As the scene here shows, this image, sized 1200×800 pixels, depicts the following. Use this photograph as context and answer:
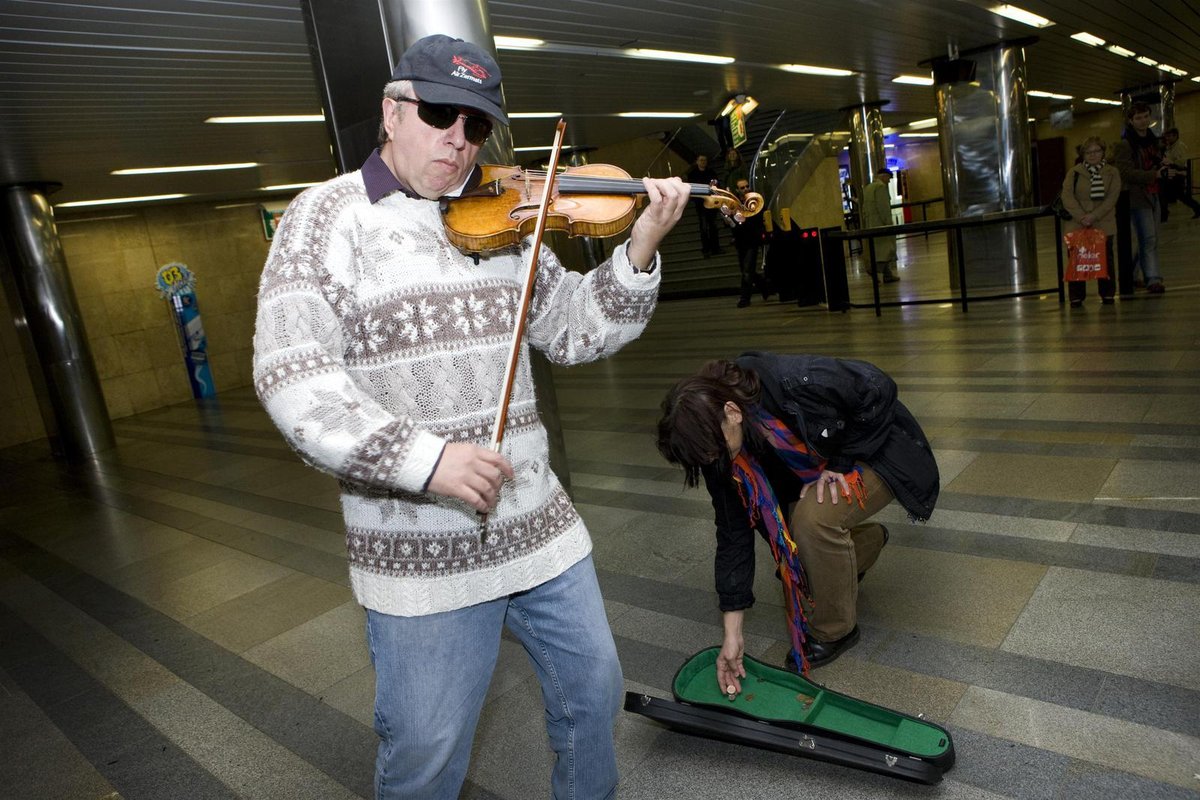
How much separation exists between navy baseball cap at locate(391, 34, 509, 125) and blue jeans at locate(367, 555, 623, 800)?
2.99ft

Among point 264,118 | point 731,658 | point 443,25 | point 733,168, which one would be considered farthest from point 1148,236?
point 264,118

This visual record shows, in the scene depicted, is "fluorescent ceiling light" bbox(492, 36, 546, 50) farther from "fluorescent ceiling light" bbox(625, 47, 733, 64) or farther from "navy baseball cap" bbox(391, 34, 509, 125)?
"navy baseball cap" bbox(391, 34, 509, 125)

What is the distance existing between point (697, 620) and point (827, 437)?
1.05m

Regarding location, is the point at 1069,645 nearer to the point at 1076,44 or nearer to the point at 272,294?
the point at 272,294

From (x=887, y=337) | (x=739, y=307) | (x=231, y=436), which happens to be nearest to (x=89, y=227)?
(x=231, y=436)

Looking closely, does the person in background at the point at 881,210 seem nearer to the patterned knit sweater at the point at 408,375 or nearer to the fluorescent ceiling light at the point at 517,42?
the fluorescent ceiling light at the point at 517,42

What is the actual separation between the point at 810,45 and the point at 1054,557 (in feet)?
26.5

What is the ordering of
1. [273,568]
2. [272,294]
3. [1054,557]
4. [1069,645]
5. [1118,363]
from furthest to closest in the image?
[1118,363], [273,568], [1054,557], [1069,645], [272,294]

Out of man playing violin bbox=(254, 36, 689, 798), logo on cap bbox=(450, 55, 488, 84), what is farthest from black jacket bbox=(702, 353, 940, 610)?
logo on cap bbox=(450, 55, 488, 84)

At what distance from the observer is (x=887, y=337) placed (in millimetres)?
8586

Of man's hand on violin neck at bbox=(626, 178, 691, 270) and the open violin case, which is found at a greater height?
man's hand on violin neck at bbox=(626, 178, 691, 270)

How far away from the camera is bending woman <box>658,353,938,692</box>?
8.03ft

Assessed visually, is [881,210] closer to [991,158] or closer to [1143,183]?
[991,158]

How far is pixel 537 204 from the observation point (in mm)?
1720
